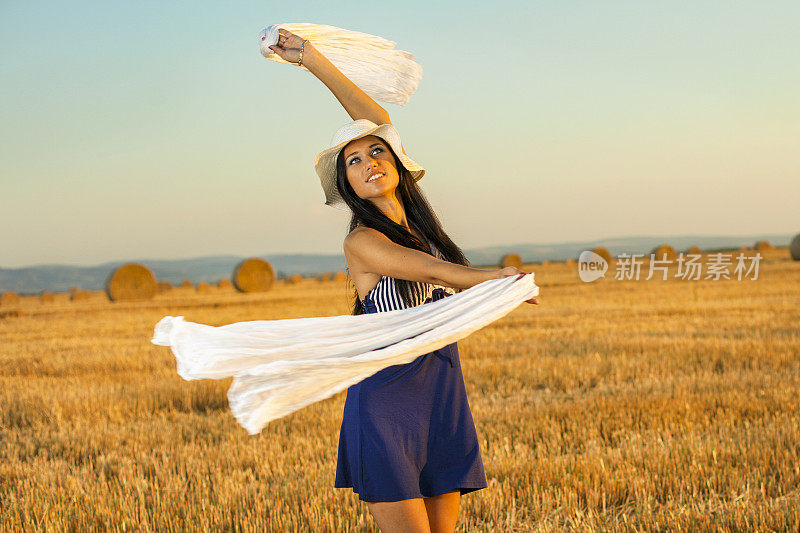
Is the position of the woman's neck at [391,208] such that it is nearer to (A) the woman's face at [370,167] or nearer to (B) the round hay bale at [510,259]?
(A) the woman's face at [370,167]

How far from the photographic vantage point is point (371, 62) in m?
3.95

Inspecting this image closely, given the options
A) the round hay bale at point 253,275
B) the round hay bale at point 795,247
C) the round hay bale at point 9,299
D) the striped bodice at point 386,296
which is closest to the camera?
the striped bodice at point 386,296

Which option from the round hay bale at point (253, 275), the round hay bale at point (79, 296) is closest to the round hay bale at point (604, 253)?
the round hay bale at point (253, 275)

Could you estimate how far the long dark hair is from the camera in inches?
120

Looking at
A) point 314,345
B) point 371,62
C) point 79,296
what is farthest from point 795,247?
point 314,345

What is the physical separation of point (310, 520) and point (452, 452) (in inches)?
67.9

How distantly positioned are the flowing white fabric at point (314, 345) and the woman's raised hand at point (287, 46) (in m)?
1.43

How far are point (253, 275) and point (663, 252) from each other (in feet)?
74.9

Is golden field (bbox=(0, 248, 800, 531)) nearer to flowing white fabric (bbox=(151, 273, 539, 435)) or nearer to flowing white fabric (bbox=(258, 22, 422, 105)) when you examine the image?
flowing white fabric (bbox=(151, 273, 539, 435))

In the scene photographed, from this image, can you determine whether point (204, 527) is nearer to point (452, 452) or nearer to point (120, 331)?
point (452, 452)

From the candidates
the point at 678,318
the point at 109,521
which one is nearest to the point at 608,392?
the point at 109,521

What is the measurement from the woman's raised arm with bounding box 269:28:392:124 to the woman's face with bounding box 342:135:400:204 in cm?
42

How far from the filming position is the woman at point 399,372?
284cm

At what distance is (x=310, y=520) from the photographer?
4.41 meters
